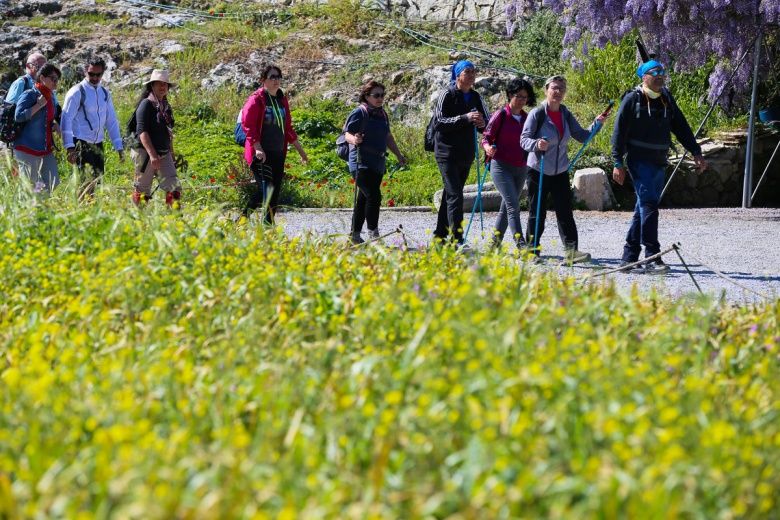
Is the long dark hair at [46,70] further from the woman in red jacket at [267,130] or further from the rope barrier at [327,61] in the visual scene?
the rope barrier at [327,61]

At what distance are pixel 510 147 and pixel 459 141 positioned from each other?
408mm

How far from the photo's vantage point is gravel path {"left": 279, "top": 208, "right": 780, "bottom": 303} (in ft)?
28.3

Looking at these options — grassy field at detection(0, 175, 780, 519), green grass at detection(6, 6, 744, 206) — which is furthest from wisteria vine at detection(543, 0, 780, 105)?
grassy field at detection(0, 175, 780, 519)

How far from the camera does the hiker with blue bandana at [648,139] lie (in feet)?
29.0

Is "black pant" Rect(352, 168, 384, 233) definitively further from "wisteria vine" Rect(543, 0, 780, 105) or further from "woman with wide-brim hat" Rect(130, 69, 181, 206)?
"wisteria vine" Rect(543, 0, 780, 105)

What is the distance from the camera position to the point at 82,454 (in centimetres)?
323

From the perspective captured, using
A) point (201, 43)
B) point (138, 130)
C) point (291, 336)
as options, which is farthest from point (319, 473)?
point (201, 43)

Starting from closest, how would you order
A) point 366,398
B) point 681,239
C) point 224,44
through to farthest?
point 366,398, point 681,239, point 224,44

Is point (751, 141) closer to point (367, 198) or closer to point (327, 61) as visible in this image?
point (367, 198)

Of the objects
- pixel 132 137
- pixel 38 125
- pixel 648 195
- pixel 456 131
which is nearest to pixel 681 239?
pixel 648 195

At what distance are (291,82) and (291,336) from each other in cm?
1494

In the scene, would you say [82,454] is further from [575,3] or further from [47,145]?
A: [575,3]

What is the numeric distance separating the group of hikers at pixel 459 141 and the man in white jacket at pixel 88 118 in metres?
0.06

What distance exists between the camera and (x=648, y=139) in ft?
29.2
